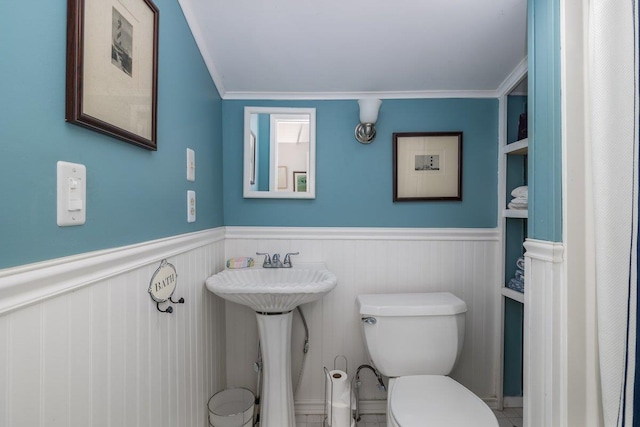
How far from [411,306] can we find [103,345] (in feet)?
4.01

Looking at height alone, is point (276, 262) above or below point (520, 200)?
below

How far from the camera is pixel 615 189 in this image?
2.48 feet

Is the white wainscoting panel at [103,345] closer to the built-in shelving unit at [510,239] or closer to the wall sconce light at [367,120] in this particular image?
the wall sconce light at [367,120]

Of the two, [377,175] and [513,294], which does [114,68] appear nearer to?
[377,175]

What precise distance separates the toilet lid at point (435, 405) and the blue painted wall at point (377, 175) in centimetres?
82

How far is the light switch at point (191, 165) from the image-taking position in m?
1.25

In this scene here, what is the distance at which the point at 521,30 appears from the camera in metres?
1.29

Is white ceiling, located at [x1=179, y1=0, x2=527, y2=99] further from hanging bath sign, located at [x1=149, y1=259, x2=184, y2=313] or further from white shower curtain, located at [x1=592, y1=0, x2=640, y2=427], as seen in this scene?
hanging bath sign, located at [x1=149, y1=259, x2=184, y2=313]

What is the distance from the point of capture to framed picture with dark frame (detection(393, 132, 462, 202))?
173 cm

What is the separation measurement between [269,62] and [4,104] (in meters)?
1.20

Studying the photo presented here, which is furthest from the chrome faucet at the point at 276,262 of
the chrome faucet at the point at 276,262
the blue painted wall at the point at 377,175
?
the blue painted wall at the point at 377,175

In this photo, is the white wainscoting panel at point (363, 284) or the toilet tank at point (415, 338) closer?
the toilet tank at point (415, 338)

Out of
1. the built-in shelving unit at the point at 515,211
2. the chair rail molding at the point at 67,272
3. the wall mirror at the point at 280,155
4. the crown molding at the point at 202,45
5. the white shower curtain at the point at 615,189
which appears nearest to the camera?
the chair rail molding at the point at 67,272

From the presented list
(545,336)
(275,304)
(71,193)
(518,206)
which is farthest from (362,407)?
(71,193)
